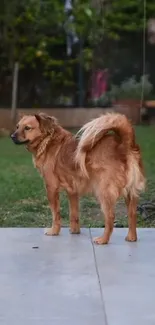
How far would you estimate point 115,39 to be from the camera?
699 inches

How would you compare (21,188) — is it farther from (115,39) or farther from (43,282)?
(115,39)

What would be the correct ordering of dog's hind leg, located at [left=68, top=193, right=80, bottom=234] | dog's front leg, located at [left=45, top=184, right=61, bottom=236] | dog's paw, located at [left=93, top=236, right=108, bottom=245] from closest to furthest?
dog's paw, located at [left=93, top=236, right=108, bottom=245] < dog's front leg, located at [left=45, top=184, right=61, bottom=236] < dog's hind leg, located at [left=68, top=193, right=80, bottom=234]

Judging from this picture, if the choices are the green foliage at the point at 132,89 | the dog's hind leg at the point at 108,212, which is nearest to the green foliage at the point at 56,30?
the green foliage at the point at 132,89

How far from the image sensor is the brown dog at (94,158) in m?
5.99

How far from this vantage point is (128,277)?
5086 mm

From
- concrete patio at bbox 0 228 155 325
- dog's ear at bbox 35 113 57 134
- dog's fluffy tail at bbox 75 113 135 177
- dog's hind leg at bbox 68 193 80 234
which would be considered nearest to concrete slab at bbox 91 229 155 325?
concrete patio at bbox 0 228 155 325

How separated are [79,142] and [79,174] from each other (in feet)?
0.90

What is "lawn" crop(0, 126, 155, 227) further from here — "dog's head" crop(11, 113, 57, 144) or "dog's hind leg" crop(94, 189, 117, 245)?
"dog's head" crop(11, 113, 57, 144)

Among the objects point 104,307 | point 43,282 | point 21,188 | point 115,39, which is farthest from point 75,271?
point 115,39

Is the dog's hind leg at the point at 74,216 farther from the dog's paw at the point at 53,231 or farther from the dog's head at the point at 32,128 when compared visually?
the dog's head at the point at 32,128

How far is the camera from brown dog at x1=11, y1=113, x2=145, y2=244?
5992mm

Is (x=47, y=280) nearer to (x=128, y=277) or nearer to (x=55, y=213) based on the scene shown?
(x=128, y=277)

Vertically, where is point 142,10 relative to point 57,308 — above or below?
above

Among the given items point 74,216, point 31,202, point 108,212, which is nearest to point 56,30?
point 31,202
